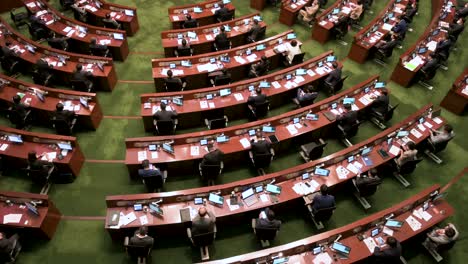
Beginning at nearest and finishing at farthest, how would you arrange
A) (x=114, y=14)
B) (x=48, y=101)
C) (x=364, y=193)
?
(x=364, y=193), (x=48, y=101), (x=114, y=14)

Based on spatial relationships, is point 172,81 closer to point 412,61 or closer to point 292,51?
point 292,51

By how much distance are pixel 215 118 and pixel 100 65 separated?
11.4 feet

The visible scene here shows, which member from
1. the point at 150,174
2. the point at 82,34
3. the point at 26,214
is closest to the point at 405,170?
the point at 150,174

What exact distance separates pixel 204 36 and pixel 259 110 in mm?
3645

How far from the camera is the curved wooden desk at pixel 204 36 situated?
37.1 ft

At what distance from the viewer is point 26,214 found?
7.16 m

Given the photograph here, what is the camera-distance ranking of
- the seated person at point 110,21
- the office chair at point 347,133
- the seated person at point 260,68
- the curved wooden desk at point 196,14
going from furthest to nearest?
the curved wooden desk at point 196,14 < the seated person at point 110,21 < the seated person at point 260,68 < the office chair at point 347,133

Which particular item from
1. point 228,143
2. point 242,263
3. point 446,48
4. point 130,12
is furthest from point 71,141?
point 446,48


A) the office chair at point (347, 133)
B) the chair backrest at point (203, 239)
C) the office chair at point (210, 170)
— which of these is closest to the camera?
the chair backrest at point (203, 239)

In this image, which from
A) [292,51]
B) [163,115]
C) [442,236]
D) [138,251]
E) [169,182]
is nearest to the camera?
[138,251]

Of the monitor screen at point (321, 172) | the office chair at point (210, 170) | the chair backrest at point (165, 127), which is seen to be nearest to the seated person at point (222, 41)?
the chair backrest at point (165, 127)

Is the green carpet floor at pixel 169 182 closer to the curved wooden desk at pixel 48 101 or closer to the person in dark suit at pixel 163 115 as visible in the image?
the curved wooden desk at pixel 48 101

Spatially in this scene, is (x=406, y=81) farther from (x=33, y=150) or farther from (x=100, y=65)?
(x=33, y=150)

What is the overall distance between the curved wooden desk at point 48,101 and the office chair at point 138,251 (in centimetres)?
372
